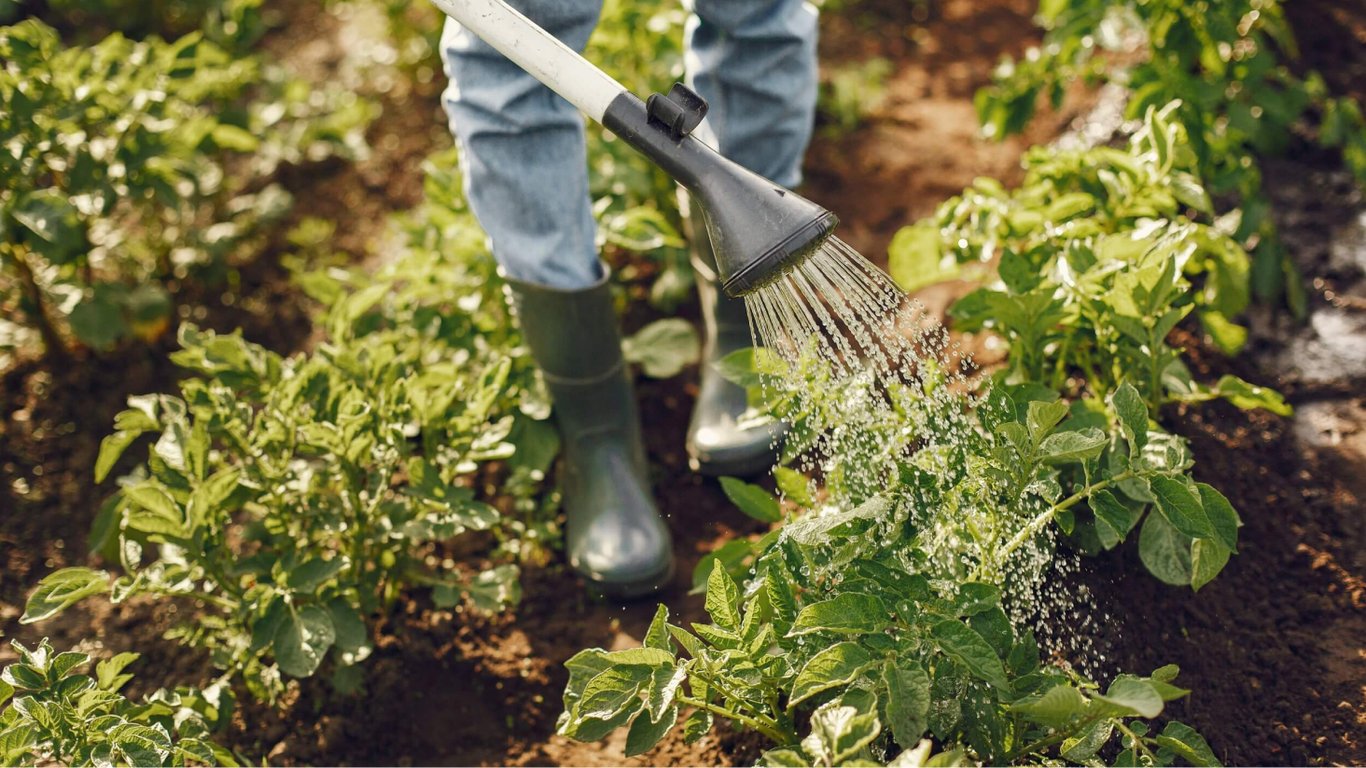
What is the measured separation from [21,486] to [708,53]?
149cm

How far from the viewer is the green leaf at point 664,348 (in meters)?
2.15

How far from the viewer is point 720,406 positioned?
6.94ft

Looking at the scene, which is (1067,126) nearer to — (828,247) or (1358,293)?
(1358,293)

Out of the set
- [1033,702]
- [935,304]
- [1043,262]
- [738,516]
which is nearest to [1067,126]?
[935,304]

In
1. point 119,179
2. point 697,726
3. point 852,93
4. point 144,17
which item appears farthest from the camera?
point 144,17

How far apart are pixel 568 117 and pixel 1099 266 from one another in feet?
2.63

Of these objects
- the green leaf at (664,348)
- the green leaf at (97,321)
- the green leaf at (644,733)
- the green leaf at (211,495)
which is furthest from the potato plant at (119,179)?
the green leaf at (644,733)

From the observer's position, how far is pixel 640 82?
A: 2510mm

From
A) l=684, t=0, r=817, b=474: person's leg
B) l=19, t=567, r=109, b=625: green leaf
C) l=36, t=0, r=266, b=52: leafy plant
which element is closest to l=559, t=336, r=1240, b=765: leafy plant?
l=684, t=0, r=817, b=474: person's leg

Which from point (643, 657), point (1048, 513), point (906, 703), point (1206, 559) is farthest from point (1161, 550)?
point (643, 657)

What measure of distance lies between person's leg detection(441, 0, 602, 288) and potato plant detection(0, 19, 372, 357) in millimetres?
840

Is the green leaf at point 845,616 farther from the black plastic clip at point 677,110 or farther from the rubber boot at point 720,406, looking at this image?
the rubber boot at point 720,406

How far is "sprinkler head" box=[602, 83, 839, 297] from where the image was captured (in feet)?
4.48

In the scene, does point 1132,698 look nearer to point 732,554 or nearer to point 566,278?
point 732,554
